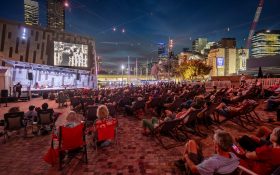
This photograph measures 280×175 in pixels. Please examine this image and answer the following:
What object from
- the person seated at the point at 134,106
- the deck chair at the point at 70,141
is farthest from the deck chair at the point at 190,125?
the person seated at the point at 134,106

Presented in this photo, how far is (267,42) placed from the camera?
15262 cm

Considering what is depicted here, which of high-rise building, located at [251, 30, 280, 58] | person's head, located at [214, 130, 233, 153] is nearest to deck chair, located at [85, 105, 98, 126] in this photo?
person's head, located at [214, 130, 233, 153]

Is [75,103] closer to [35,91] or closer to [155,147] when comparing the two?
[155,147]

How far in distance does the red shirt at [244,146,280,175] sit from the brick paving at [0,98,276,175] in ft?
6.18

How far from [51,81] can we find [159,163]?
1251 inches

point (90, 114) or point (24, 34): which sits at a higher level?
point (24, 34)

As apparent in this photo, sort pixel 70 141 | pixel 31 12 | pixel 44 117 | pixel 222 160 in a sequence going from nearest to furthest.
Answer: pixel 222 160, pixel 70 141, pixel 44 117, pixel 31 12

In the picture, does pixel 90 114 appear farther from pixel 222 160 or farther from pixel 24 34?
pixel 24 34

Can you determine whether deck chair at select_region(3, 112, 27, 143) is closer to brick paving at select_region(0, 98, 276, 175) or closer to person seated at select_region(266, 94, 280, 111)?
brick paving at select_region(0, 98, 276, 175)

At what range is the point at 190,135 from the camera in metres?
7.38

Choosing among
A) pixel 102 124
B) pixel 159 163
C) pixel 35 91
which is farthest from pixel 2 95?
pixel 159 163

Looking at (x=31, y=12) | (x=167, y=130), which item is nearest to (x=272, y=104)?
(x=167, y=130)

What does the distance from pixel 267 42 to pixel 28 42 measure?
16551 cm

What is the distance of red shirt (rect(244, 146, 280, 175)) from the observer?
314cm
